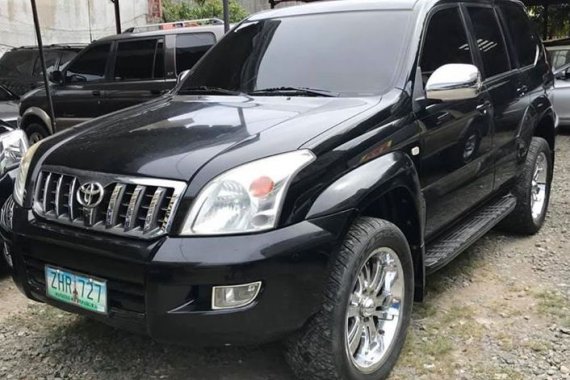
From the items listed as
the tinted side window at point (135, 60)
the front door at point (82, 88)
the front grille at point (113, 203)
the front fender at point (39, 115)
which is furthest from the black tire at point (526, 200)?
the front fender at point (39, 115)

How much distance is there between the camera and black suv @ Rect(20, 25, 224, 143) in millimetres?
7422

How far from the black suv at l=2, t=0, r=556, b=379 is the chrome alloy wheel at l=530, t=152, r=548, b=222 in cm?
114

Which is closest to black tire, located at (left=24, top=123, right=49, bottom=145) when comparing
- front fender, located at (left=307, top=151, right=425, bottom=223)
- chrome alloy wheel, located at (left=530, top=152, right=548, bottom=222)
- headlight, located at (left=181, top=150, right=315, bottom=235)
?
chrome alloy wheel, located at (left=530, top=152, right=548, bottom=222)

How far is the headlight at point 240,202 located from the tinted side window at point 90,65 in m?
6.26

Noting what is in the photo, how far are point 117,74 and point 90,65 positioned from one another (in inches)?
23.6

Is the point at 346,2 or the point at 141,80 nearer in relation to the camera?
the point at 346,2

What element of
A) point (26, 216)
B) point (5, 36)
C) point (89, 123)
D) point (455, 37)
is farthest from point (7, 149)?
point (5, 36)

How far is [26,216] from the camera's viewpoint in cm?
278

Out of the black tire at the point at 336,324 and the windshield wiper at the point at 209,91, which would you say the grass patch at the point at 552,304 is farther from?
the windshield wiper at the point at 209,91

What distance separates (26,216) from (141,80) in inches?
203

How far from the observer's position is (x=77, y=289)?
2580 mm

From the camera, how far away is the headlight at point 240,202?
92.5 inches

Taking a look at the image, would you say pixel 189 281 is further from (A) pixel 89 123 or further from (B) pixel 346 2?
(B) pixel 346 2

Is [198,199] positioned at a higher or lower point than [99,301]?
higher
